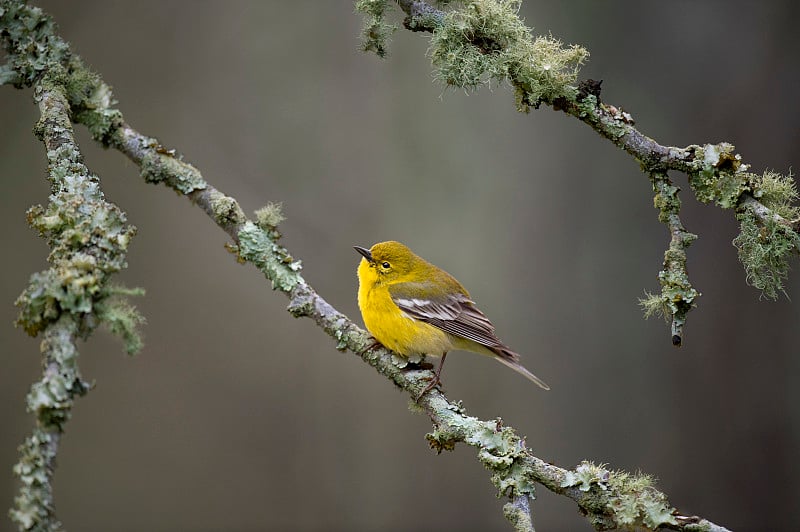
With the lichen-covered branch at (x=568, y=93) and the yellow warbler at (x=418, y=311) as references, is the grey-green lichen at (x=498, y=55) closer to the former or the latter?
the lichen-covered branch at (x=568, y=93)

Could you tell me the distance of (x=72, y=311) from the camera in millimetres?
1621

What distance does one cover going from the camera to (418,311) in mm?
2852

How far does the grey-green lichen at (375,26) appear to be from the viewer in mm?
2338

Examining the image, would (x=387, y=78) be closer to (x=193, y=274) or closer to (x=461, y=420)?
(x=193, y=274)

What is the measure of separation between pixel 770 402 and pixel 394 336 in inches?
117

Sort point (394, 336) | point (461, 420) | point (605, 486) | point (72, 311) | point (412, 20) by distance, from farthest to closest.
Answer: point (394, 336) < point (412, 20) < point (461, 420) < point (605, 486) < point (72, 311)

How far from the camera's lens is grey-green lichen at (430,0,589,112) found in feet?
7.16

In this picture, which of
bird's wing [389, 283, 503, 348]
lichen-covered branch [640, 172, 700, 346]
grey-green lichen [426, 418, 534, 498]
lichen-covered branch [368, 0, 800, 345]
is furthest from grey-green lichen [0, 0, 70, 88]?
lichen-covered branch [640, 172, 700, 346]

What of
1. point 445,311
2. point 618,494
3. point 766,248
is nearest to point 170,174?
point 445,311

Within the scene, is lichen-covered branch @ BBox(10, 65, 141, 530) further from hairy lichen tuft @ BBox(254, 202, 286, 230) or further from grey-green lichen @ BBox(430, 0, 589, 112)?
grey-green lichen @ BBox(430, 0, 589, 112)

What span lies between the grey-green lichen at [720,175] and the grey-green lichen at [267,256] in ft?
4.30

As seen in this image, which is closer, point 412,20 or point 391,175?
point 412,20

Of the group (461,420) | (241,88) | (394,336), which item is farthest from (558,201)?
(461,420)

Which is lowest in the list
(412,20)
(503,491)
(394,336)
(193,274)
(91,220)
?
(503,491)
